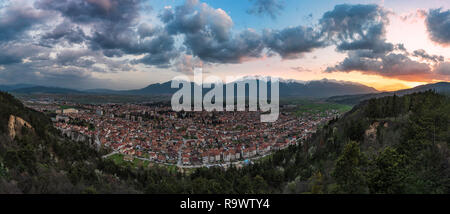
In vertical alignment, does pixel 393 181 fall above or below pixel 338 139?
above

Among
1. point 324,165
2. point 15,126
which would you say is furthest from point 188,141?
point 324,165

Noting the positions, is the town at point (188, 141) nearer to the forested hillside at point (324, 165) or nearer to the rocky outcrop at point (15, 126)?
the forested hillside at point (324, 165)

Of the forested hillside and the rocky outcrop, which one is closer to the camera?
the forested hillside

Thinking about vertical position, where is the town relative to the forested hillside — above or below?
below

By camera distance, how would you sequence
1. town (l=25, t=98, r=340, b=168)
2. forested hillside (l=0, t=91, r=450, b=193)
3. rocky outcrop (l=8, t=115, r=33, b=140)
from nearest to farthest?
forested hillside (l=0, t=91, r=450, b=193) → rocky outcrop (l=8, t=115, r=33, b=140) → town (l=25, t=98, r=340, b=168)

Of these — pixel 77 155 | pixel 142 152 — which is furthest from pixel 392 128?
pixel 142 152

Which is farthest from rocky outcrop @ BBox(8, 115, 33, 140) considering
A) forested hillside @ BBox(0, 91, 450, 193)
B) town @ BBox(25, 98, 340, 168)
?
town @ BBox(25, 98, 340, 168)

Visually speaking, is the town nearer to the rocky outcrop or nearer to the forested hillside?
the forested hillside
